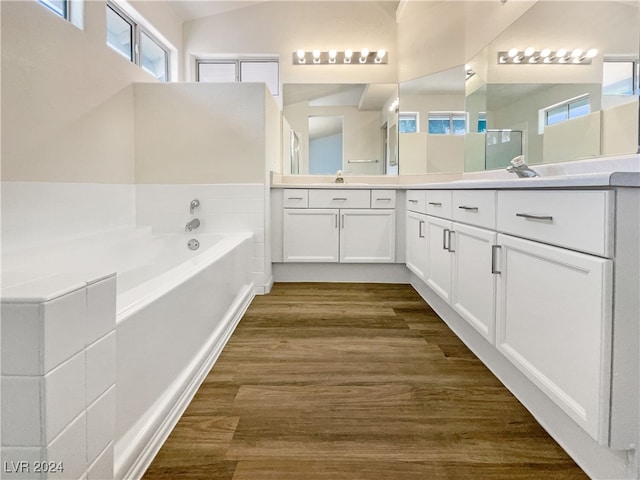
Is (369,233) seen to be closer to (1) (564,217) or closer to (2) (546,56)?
(2) (546,56)

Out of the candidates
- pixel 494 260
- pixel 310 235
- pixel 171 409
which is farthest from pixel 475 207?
pixel 310 235

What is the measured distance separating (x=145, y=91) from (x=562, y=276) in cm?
313

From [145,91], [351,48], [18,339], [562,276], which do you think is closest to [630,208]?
[562,276]

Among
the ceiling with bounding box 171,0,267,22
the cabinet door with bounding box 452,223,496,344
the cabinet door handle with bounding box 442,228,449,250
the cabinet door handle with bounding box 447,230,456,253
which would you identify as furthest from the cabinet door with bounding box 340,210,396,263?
the ceiling with bounding box 171,0,267,22

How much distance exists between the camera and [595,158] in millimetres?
1752

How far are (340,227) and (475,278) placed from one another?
1.76m

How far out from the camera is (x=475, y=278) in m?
1.90

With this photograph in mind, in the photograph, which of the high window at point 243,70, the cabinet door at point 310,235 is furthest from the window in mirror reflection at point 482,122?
the high window at point 243,70

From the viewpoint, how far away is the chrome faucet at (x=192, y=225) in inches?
126

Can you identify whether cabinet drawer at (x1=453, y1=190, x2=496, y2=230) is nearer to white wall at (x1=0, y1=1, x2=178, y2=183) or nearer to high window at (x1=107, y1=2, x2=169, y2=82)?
white wall at (x1=0, y1=1, x2=178, y2=183)

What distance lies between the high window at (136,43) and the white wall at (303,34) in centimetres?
35

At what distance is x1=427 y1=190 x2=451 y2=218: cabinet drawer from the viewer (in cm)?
236

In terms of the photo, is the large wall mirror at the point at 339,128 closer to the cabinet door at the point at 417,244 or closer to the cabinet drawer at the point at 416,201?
the cabinet drawer at the point at 416,201

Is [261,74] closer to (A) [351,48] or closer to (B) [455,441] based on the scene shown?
(A) [351,48]
